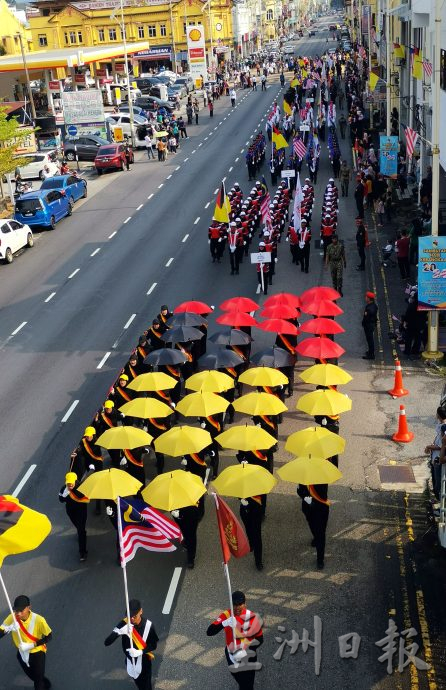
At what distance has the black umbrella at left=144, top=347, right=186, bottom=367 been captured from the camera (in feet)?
55.2

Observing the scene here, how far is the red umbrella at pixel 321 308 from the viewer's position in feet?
61.7

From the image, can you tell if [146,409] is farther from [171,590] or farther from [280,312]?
[280,312]

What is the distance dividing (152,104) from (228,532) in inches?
2300

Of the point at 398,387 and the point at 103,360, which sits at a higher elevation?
the point at 398,387

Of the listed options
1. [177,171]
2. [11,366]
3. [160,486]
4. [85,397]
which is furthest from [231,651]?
[177,171]

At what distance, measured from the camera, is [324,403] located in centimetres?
1468

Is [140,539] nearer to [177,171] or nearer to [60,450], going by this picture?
[60,450]

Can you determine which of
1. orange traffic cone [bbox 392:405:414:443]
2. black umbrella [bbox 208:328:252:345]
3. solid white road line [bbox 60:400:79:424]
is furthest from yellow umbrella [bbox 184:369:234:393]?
solid white road line [bbox 60:400:79:424]

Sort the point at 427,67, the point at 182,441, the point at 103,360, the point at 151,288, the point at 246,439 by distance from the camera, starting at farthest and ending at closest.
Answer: the point at 427,67, the point at 151,288, the point at 103,360, the point at 182,441, the point at 246,439

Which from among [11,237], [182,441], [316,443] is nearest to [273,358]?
[182,441]

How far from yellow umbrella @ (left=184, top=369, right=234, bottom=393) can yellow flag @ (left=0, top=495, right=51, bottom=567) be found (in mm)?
5046

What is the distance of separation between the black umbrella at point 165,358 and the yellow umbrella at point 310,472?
5052 millimetres

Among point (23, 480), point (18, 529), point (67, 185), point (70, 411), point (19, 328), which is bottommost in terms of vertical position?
point (19, 328)

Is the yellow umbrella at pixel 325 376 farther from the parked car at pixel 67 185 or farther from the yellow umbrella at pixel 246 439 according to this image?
the parked car at pixel 67 185
